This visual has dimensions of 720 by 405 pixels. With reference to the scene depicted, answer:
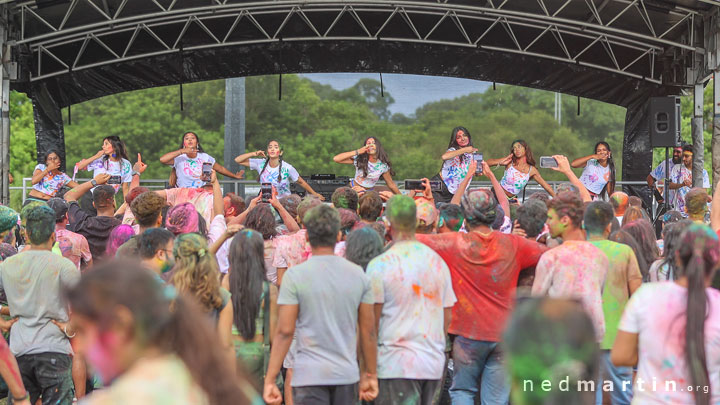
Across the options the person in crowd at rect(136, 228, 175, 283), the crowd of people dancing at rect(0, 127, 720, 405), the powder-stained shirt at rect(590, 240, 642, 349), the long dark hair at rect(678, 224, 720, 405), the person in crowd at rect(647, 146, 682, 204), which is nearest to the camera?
the long dark hair at rect(678, 224, 720, 405)

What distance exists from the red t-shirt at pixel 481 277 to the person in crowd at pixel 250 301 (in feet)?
3.24

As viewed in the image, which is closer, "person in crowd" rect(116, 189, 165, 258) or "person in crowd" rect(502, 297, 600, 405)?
"person in crowd" rect(502, 297, 600, 405)

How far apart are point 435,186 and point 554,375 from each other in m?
9.09

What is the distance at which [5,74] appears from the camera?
1083 centimetres

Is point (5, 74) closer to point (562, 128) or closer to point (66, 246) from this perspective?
point (66, 246)

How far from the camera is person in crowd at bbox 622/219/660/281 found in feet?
17.1

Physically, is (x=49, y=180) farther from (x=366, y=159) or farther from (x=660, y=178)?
(x=660, y=178)

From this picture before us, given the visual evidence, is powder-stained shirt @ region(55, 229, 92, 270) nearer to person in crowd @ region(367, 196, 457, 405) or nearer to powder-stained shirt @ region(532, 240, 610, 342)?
person in crowd @ region(367, 196, 457, 405)

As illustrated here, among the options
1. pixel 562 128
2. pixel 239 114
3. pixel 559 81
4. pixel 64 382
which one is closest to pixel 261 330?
pixel 64 382

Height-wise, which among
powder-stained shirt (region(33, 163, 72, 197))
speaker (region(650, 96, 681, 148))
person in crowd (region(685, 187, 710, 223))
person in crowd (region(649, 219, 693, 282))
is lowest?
person in crowd (region(649, 219, 693, 282))

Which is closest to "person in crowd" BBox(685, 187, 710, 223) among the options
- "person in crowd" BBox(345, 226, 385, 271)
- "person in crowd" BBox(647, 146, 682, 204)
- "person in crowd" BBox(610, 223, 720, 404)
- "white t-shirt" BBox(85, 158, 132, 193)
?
"person in crowd" BBox(345, 226, 385, 271)

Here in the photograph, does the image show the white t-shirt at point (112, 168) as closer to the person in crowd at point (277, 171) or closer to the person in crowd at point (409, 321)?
the person in crowd at point (277, 171)

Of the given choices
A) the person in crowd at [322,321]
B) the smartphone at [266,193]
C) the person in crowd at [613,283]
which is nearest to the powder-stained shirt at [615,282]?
the person in crowd at [613,283]

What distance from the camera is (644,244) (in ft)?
17.3
